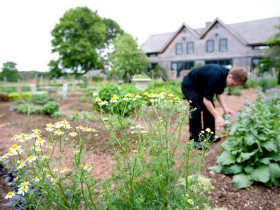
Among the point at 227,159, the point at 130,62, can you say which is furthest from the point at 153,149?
the point at 130,62

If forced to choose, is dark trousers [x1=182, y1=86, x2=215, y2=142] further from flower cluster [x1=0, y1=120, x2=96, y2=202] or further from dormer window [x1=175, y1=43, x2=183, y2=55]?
dormer window [x1=175, y1=43, x2=183, y2=55]

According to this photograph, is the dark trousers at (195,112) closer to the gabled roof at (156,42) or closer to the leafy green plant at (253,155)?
the leafy green plant at (253,155)

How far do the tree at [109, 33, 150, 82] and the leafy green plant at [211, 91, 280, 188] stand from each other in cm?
2117

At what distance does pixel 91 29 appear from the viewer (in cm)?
3256

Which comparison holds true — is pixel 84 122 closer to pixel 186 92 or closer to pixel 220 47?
pixel 186 92

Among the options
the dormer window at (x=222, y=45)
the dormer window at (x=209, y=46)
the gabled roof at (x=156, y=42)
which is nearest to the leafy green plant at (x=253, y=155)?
the dormer window at (x=222, y=45)

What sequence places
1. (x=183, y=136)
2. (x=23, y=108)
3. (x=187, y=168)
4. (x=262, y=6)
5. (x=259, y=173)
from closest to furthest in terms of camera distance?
1. (x=187, y=168)
2. (x=259, y=173)
3. (x=262, y=6)
4. (x=183, y=136)
5. (x=23, y=108)

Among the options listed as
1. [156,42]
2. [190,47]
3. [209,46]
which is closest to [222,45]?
[209,46]

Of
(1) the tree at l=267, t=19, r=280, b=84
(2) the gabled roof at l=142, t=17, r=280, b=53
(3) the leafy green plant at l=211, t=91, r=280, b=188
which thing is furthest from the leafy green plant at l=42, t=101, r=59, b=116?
(2) the gabled roof at l=142, t=17, r=280, b=53

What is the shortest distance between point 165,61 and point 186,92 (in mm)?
25602

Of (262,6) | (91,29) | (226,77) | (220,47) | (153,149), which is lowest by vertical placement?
(153,149)

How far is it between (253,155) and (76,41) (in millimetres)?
31994

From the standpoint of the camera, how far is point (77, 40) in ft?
104

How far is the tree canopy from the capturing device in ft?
101
